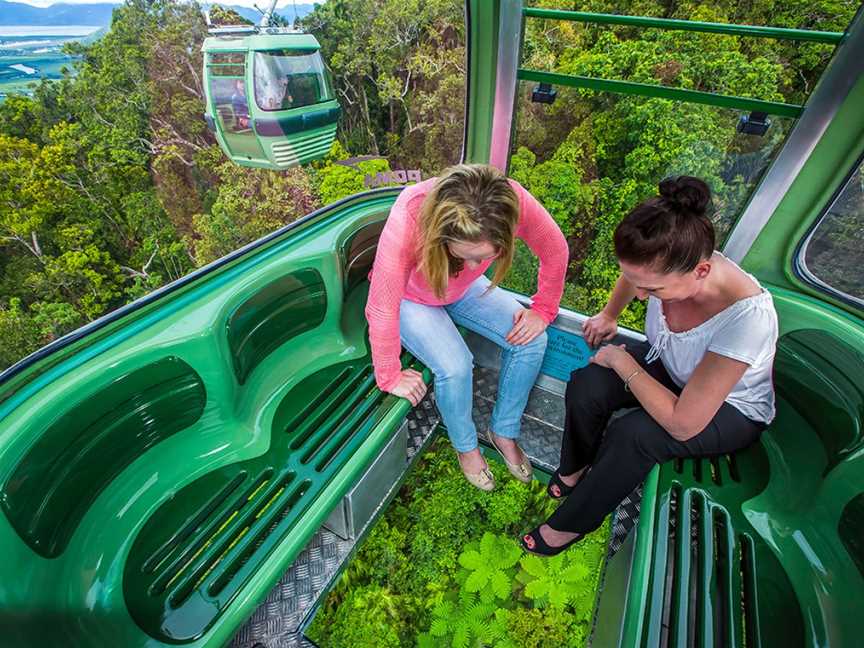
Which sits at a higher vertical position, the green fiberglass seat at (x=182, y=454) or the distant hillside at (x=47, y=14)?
the distant hillside at (x=47, y=14)

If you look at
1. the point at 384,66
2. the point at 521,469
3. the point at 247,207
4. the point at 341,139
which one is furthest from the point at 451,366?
the point at 247,207

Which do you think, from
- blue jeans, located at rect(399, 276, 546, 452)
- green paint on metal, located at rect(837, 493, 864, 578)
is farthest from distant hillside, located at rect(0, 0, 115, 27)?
green paint on metal, located at rect(837, 493, 864, 578)

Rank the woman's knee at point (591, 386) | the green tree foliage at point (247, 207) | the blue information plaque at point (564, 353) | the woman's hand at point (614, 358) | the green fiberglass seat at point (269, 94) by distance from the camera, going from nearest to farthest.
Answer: the woman's hand at point (614, 358) → the woman's knee at point (591, 386) → the blue information plaque at point (564, 353) → the green fiberglass seat at point (269, 94) → the green tree foliage at point (247, 207)

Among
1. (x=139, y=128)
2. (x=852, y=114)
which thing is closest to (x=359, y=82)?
(x=139, y=128)

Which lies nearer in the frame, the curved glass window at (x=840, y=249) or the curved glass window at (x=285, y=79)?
the curved glass window at (x=840, y=249)

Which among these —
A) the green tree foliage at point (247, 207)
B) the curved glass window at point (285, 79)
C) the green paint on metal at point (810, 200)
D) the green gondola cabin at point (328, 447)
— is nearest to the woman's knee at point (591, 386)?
the green gondola cabin at point (328, 447)

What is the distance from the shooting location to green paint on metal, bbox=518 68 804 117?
1562 millimetres

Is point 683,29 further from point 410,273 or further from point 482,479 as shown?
point 482,479

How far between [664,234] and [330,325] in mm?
1315

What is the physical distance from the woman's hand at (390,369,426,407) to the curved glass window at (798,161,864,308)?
1.48 metres

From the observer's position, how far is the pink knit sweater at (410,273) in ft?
4.74

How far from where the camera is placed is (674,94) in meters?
1.66

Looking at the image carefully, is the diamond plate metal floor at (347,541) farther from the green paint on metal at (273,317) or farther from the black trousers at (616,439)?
Answer: the green paint on metal at (273,317)

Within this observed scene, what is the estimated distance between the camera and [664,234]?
43.8 inches
